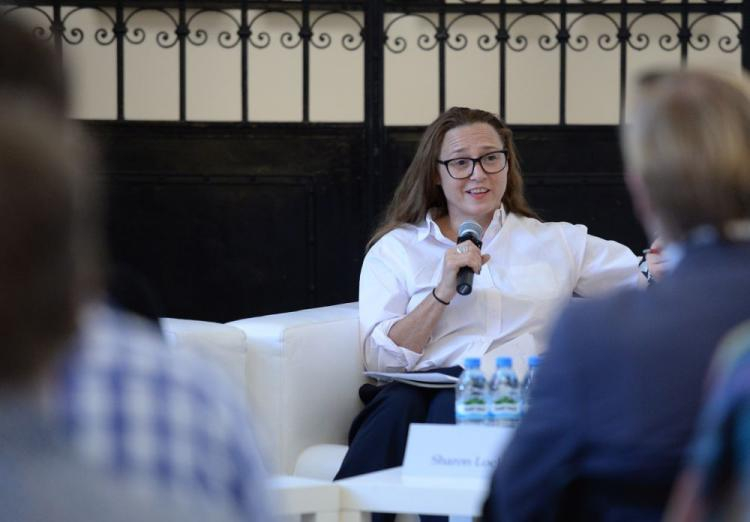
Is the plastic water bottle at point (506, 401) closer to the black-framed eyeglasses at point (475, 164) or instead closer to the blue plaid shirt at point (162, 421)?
the black-framed eyeglasses at point (475, 164)

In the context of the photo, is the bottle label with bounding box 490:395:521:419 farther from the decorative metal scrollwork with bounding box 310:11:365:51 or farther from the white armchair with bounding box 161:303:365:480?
the decorative metal scrollwork with bounding box 310:11:365:51

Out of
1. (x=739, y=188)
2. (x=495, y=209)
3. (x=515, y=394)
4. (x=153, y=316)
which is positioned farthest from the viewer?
(x=495, y=209)

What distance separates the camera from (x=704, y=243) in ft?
4.76

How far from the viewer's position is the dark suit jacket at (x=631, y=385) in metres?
1.41

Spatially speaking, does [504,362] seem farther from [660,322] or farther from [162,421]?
[162,421]

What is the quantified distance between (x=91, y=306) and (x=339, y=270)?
4.33m

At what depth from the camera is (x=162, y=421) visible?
3.08 ft

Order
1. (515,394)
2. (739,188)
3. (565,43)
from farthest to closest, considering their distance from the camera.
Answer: (565,43) < (515,394) < (739,188)

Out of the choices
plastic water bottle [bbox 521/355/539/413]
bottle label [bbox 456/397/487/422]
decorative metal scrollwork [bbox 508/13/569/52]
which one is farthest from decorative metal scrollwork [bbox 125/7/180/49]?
bottle label [bbox 456/397/487/422]

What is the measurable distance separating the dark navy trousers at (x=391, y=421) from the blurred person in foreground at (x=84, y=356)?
2.23 meters

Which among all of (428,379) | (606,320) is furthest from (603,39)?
(606,320)

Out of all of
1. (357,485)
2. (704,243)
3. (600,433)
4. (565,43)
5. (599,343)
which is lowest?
(357,485)

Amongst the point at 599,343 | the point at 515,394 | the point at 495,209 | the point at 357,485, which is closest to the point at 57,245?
the point at 599,343

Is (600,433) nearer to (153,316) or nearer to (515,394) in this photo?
(153,316)
